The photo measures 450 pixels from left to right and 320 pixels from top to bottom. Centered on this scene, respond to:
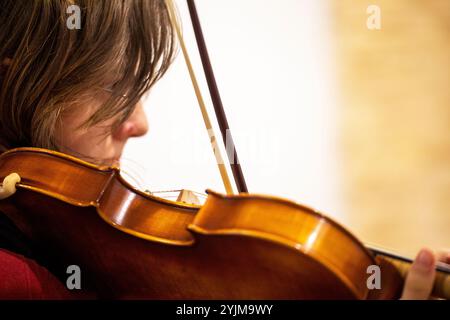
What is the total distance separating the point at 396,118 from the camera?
Result: 2.07 metres

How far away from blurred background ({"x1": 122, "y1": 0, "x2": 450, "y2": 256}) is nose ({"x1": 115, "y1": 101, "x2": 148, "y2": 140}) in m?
0.95

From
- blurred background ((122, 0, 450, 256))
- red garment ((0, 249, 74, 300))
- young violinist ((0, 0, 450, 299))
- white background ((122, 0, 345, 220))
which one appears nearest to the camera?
red garment ((0, 249, 74, 300))

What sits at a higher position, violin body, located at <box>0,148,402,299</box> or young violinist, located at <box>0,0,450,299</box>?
young violinist, located at <box>0,0,450,299</box>

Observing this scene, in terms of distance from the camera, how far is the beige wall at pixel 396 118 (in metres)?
2.00

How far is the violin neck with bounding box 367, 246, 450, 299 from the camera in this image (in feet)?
1.57

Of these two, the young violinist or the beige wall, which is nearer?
the young violinist

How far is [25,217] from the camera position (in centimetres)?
65

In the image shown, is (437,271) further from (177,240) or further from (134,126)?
(134,126)

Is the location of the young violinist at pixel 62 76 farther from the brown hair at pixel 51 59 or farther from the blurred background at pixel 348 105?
the blurred background at pixel 348 105

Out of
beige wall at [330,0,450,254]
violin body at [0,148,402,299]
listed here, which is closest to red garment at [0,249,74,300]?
violin body at [0,148,402,299]

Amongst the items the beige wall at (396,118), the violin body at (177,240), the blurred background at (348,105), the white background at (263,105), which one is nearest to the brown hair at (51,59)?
the violin body at (177,240)

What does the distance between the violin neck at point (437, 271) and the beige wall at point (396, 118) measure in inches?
60.2

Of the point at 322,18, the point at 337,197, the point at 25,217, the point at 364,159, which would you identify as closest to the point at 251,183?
the point at 337,197

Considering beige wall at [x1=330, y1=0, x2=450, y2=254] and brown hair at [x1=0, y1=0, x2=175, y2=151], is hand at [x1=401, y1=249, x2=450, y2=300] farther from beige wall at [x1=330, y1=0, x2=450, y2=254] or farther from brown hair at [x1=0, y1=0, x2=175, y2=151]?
beige wall at [x1=330, y1=0, x2=450, y2=254]
